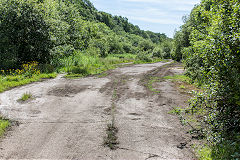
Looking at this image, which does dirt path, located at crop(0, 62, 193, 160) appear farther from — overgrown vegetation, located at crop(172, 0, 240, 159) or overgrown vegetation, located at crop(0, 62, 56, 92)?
overgrown vegetation, located at crop(0, 62, 56, 92)

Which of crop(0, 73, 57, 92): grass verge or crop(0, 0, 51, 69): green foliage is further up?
crop(0, 0, 51, 69): green foliage

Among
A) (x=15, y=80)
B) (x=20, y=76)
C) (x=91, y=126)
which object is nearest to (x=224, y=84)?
(x=91, y=126)

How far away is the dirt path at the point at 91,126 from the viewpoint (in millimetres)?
4139

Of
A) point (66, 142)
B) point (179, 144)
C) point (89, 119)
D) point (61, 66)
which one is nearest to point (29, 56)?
point (61, 66)

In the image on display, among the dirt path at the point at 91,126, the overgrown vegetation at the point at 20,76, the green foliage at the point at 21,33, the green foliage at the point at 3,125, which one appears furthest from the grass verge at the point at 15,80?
the green foliage at the point at 3,125

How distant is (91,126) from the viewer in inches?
214

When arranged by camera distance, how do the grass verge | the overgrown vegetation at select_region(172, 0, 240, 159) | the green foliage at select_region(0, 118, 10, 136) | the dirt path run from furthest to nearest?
the grass verge, the green foliage at select_region(0, 118, 10, 136), the dirt path, the overgrown vegetation at select_region(172, 0, 240, 159)

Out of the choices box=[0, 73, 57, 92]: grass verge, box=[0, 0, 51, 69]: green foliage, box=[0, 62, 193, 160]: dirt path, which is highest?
box=[0, 0, 51, 69]: green foliage

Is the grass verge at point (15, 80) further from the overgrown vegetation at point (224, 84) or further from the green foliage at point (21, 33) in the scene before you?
the overgrown vegetation at point (224, 84)

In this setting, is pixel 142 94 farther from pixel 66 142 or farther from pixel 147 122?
pixel 66 142

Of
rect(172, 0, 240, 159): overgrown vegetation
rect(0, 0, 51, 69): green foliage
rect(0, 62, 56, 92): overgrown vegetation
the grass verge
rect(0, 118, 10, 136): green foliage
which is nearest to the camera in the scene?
rect(172, 0, 240, 159): overgrown vegetation

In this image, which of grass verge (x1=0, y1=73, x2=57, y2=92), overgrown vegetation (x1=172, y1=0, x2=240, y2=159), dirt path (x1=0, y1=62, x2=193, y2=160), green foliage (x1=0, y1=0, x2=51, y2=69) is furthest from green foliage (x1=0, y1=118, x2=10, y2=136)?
green foliage (x1=0, y1=0, x2=51, y2=69)

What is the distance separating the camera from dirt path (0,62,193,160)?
163 inches

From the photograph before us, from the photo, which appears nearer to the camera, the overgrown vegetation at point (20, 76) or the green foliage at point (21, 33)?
the overgrown vegetation at point (20, 76)
